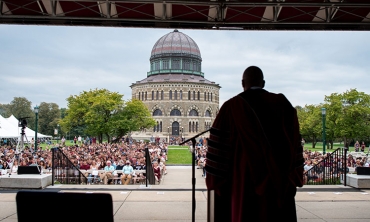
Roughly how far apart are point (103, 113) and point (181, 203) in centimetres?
4687

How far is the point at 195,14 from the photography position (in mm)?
9289

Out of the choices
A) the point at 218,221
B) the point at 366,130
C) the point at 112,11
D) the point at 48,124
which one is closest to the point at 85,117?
the point at 366,130

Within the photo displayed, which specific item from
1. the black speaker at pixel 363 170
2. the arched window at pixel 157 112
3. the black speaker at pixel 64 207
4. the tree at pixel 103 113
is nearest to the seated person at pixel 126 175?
the black speaker at pixel 363 170

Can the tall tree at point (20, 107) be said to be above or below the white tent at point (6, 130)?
above

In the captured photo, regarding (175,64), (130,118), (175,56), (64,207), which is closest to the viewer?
(64,207)

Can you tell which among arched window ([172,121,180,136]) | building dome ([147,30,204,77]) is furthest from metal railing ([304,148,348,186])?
building dome ([147,30,204,77])

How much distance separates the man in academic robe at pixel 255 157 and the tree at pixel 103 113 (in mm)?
48301

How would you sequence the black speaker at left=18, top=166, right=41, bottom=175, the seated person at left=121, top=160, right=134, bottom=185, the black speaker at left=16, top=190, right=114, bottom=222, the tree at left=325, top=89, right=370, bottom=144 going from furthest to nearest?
the tree at left=325, top=89, right=370, bottom=144, the seated person at left=121, top=160, right=134, bottom=185, the black speaker at left=18, top=166, right=41, bottom=175, the black speaker at left=16, top=190, right=114, bottom=222

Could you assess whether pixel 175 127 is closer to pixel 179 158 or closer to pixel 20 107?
pixel 179 158

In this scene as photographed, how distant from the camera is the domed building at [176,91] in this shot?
84.0 m

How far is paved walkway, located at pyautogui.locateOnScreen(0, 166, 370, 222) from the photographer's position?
21.5 ft

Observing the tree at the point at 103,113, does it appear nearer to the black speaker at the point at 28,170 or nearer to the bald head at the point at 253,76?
the black speaker at the point at 28,170

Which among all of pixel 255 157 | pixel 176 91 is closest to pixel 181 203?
pixel 255 157

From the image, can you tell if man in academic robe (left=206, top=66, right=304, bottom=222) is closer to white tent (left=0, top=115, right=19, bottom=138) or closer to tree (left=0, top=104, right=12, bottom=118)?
white tent (left=0, top=115, right=19, bottom=138)
